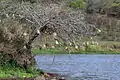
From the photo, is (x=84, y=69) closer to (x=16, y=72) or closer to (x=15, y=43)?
(x=15, y=43)

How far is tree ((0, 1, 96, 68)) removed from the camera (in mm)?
25406

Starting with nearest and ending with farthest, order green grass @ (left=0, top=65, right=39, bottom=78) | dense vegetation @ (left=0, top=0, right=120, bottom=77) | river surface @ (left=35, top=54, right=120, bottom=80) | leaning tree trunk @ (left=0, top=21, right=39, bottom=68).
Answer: green grass @ (left=0, top=65, right=39, bottom=78), dense vegetation @ (left=0, top=0, right=120, bottom=77), leaning tree trunk @ (left=0, top=21, right=39, bottom=68), river surface @ (left=35, top=54, right=120, bottom=80)

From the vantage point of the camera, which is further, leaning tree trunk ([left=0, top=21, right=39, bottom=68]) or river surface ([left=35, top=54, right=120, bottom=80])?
river surface ([left=35, top=54, right=120, bottom=80])

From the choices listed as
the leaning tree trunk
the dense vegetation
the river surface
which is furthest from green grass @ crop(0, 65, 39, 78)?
the river surface

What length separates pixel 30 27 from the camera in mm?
26031

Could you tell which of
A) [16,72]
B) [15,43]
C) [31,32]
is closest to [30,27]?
[31,32]

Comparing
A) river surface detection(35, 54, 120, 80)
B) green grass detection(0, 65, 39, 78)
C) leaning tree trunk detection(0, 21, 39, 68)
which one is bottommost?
river surface detection(35, 54, 120, 80)

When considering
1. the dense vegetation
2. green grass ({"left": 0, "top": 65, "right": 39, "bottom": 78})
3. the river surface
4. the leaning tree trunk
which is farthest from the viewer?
the river surface

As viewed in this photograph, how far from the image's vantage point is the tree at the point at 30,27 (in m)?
25.4

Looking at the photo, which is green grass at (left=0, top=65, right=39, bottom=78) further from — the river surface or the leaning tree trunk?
the river surface

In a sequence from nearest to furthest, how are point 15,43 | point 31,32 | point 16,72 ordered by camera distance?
point 16,72, point 31,32, point 15,43

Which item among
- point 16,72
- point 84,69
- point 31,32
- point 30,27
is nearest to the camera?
point 16,72

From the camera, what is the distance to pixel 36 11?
26125mm

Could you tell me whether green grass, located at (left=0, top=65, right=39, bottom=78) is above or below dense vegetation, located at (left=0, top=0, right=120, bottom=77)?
below
